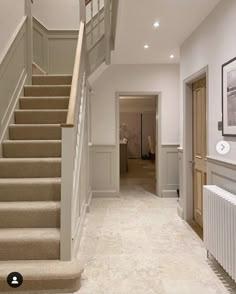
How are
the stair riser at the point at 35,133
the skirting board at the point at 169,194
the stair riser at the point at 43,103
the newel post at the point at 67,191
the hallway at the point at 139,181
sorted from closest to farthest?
the newel post at the point at 67,191, the stair riser at the point at 35,133, the stair riser at the point at 43,103, the skirting board at the point at 169,194, the hallway at the point at 139,181

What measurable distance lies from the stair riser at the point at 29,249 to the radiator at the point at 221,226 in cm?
143

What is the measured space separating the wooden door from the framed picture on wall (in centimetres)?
99

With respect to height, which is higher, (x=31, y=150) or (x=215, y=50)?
(x=215, y=50)

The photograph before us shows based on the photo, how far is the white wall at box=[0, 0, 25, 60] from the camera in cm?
411

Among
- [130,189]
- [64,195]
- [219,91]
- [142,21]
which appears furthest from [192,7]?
[130,189]

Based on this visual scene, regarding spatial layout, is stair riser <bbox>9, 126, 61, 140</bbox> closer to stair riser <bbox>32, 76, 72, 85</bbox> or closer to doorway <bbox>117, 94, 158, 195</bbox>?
stair riser <bbox>32, 76, 72, 85</bbox>

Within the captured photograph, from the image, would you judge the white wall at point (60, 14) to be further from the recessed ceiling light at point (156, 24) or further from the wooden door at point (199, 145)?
the wooden door at point (199, 145)

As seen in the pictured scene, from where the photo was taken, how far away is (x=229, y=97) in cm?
316

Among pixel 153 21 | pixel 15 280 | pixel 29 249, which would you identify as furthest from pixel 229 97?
pixel 15 280

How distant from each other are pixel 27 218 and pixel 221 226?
1.80m

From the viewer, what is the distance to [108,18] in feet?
16.2

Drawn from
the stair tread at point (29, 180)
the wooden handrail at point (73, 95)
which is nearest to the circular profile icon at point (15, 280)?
the stair tread at point (29, 180)

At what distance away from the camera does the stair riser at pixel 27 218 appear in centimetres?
317

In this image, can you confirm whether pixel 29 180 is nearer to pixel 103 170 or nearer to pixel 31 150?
pixel 31 150
